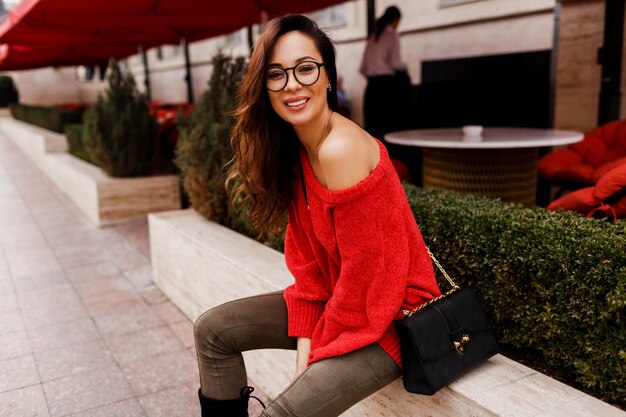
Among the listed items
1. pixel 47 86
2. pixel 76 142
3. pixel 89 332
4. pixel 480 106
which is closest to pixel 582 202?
pixel 89 332

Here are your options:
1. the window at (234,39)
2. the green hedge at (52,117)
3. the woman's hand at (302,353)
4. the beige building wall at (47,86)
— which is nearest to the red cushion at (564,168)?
the woman's hand at (302,353)

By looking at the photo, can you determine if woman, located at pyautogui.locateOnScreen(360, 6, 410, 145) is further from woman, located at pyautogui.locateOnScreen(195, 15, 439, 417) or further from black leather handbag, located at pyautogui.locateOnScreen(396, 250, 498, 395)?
black leather handbag, located at pyautogui.locateOnScreen(396, 250, 498, 395)

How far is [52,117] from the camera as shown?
15.0m

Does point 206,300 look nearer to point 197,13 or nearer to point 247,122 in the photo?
point 247,122

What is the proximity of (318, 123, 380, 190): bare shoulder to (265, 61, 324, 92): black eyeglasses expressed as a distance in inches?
9.8

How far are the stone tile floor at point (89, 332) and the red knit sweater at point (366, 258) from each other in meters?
1.47

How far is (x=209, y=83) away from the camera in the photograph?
5168 millimetres

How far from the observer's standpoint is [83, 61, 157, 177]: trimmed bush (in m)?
7.68

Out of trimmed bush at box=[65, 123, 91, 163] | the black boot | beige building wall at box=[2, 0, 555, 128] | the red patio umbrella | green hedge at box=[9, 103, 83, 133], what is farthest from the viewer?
green hedge at box=[9, 103, 83, 133]

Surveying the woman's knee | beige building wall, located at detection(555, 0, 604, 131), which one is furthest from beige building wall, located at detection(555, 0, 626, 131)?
the woman's knee

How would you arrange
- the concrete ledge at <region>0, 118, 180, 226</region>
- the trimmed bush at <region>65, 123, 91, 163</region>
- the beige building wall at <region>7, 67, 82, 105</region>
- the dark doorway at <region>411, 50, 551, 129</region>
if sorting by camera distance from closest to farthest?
the dark doorway at <region>411, 50, 551, 129</region>
the concrete ledge at <region>0, 118, 180, 226</region>
the trimmed bush at <region>65, 123, 91, 163</region>
the beige building wall at <region>7, 67, 82, 105</region>

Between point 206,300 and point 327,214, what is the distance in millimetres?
2373

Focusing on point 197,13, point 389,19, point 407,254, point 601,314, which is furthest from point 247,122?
point 389,19

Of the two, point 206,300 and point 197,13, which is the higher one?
point 197,13
